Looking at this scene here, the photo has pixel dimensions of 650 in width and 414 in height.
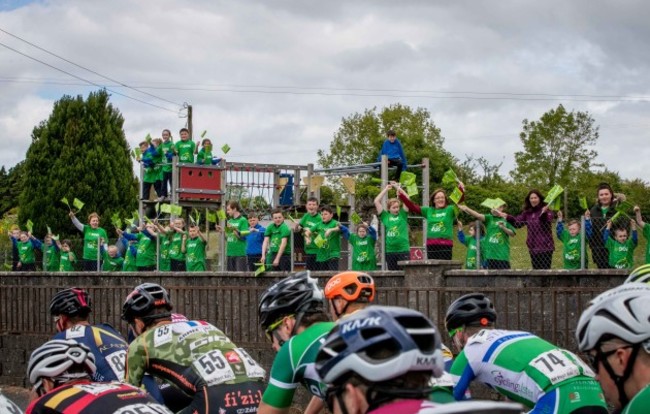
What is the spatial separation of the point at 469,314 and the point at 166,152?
16322 millimetres

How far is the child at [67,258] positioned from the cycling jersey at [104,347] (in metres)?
11.5

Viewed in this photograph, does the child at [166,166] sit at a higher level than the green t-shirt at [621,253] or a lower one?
higher

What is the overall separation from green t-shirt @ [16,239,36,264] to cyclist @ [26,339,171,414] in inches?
617

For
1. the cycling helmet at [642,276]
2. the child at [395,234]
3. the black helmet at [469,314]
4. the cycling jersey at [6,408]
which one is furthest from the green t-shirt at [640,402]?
the child at [395,234]

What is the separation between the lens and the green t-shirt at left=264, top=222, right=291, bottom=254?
1653 centimetres

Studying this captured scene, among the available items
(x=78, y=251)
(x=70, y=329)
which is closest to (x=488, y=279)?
(x=70, y=329)

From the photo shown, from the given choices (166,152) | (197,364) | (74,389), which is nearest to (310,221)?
(166,152)

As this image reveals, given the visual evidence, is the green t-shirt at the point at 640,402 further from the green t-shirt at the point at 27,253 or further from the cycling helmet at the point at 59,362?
the green t-shirt at the point at 27,253

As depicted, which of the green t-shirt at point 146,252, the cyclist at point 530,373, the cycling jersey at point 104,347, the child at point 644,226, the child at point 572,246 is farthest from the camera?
the green t-shirt at point 146,252

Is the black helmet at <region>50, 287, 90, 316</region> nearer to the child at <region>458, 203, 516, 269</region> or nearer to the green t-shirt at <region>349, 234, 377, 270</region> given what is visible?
the child at <region>458, 203, 516, 269</region>

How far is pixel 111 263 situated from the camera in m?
19.3

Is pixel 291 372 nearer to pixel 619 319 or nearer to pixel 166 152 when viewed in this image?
pixel 619 319

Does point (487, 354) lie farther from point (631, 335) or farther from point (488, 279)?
point (488, 279)

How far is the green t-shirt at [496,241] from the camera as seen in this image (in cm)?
1402
